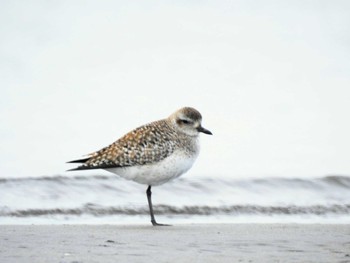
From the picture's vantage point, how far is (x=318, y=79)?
16.6m

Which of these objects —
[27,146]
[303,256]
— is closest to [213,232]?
[303,256]

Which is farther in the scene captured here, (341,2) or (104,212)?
(341,2)

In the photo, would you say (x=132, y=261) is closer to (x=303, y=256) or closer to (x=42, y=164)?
(x=303, y=256)

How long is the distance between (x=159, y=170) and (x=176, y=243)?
2.28 meters

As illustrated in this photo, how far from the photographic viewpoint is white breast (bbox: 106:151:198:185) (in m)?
9.09

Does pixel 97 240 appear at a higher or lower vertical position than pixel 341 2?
lower

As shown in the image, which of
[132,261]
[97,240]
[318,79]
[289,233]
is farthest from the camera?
[318,79]

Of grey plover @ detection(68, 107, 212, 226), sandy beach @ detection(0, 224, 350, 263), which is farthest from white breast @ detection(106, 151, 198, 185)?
sandy beach @ detection(0, 224, 350, 263)

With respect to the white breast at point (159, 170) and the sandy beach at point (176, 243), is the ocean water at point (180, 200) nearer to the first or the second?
the white breast at point (159, 170)

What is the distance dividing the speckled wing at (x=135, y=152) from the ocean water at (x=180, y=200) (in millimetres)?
669

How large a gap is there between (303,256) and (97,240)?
68.1 inches

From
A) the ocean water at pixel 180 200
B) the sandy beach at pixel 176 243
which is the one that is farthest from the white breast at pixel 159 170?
the sandy beach at pixel 176 243

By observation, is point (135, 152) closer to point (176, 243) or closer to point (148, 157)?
point (148, 157)

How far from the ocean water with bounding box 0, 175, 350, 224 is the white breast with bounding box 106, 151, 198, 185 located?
22.8 inches
